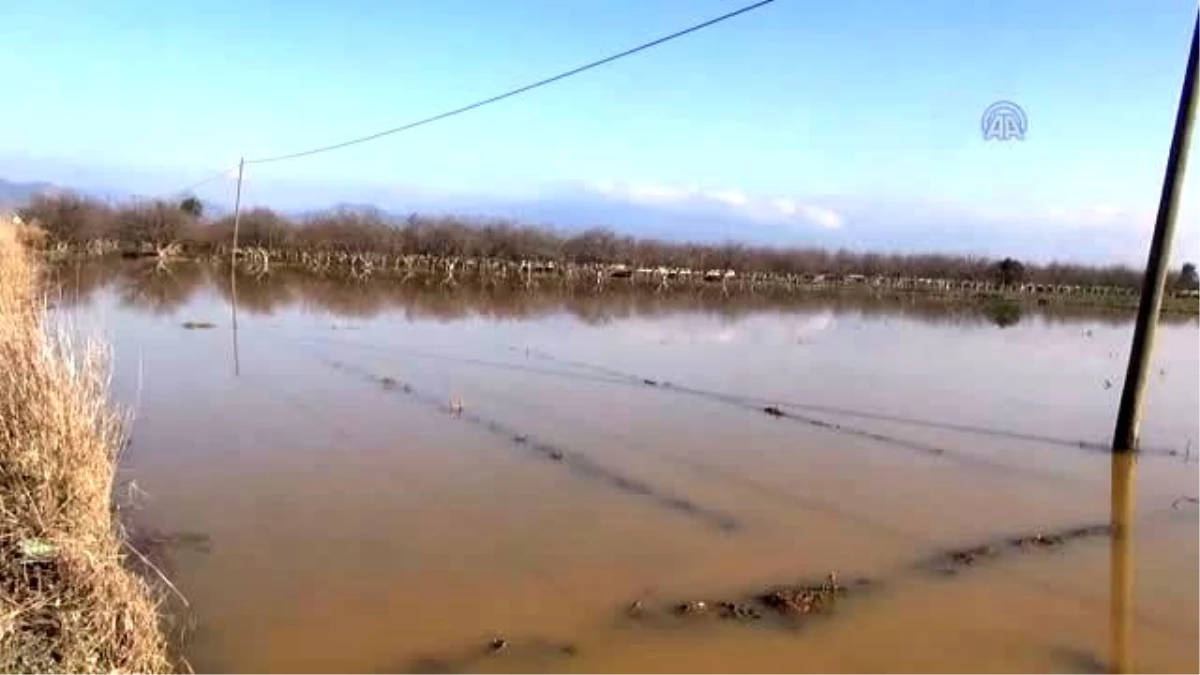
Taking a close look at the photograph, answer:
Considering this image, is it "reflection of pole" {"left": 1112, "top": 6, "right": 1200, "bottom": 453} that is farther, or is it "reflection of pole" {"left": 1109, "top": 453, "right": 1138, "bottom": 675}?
"reflection of pole" {"left": 1112, "top": 6, "right": 1200, "bottom": 453}

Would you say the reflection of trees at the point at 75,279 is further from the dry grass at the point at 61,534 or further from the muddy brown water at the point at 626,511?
the dry grass at the point at 61,534

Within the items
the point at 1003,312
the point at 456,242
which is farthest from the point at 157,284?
the point at 1003,312

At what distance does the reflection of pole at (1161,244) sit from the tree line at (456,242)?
4564 cm

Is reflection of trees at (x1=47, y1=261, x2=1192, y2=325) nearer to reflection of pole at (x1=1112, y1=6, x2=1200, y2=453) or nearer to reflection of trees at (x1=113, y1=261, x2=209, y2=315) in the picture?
reflection of trees at (x1=113, y1=261, x2=209, y2=315)

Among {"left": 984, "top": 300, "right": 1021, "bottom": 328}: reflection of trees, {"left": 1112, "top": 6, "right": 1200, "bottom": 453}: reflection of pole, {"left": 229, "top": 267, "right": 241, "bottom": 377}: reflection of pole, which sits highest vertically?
{"left": 1112, "top": 6, "right": 1200, "bottom": 453}: reflection of pole

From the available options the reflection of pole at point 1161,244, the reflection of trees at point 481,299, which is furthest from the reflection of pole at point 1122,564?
the reflection of trees at point 481,299

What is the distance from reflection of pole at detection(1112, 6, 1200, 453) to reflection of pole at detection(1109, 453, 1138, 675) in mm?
846

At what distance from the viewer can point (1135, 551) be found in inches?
303

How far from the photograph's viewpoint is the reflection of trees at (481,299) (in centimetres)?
2823

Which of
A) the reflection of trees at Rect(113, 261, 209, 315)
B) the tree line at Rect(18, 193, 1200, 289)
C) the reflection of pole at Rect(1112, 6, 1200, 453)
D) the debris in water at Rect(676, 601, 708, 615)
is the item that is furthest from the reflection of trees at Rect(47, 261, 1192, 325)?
the debris in water at Rect(676, 601, 708, 615)

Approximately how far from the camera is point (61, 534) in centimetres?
439

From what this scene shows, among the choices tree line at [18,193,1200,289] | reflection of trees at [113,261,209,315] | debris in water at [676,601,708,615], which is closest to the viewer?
debris in water at [676,601,708,615]

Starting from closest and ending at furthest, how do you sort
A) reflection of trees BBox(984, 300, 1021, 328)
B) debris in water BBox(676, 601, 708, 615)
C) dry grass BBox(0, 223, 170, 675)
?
1. dry grass BBox(0, 223, 170, 675)
2. debris in water BBox(676, 601, 708, 615)
3. reflection of trees BBox(984, 300, 1021, 328)

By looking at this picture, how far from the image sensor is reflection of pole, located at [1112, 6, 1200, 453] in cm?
1054
